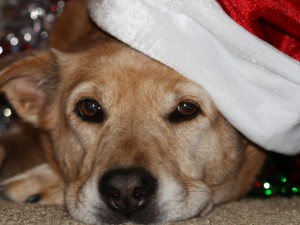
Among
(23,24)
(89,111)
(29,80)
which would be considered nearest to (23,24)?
(23,24)

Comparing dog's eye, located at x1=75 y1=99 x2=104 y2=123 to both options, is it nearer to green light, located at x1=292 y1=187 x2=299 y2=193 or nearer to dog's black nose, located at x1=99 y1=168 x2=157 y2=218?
dog's black nose, located at x1=99 y1=168 x2=157 y2=218

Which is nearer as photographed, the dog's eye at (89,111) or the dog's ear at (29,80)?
the dog's eye at (89,111)

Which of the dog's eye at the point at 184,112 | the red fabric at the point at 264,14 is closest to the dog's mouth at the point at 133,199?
the dog's eye at the point at 184,112

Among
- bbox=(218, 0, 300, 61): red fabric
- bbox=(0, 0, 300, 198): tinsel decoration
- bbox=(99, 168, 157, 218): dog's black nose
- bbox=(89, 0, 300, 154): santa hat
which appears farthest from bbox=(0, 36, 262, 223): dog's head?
bbox=(0, 0, 300, 198): tinsel decoration

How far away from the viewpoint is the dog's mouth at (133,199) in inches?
105

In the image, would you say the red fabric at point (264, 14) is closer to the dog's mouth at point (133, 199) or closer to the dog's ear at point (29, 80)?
the dog's mouth at point (133, 199)

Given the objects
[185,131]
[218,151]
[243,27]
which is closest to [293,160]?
[218,151]

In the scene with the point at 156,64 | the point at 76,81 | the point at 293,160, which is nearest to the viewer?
the point at 156,64

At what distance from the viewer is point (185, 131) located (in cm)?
314

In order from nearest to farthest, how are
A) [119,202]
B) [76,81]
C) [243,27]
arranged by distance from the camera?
[119,202], [243,27], [76,81]

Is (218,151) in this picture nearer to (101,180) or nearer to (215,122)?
(215,122)

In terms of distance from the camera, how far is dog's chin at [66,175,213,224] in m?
2.74

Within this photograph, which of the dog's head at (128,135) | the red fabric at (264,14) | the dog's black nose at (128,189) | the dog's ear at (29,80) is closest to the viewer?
the dog's black nose at (128,189)

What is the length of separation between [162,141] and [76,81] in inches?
24.2
